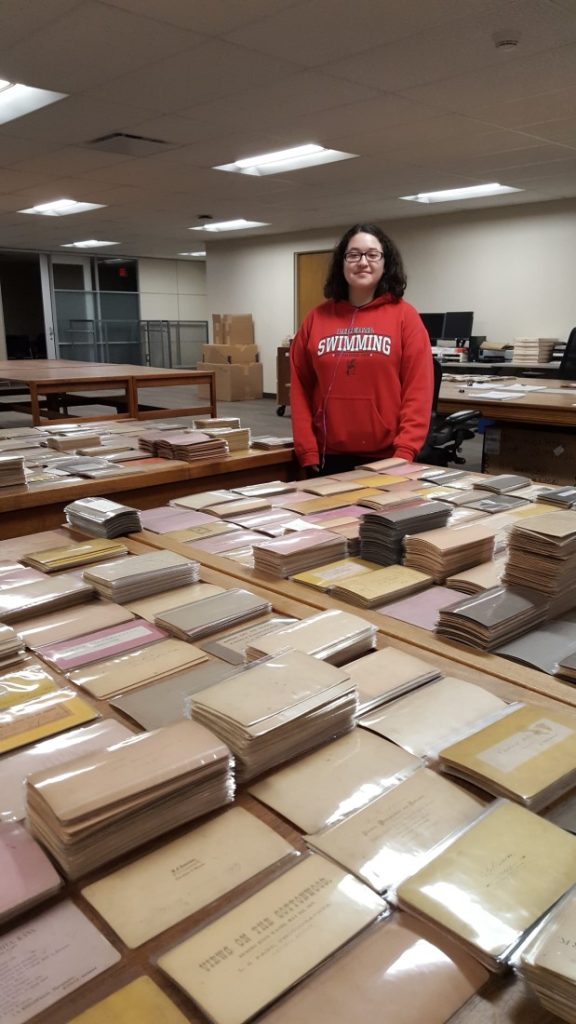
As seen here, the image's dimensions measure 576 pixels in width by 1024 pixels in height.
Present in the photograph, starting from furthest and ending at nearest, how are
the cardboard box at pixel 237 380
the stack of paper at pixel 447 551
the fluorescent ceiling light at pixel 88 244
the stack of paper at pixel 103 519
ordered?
the fluorescent ceiling light at pixel 88 244, the cardboard box at pixel 237 380, the stack of paper at pixel 103 519, the stack of paper at pixel 447 551

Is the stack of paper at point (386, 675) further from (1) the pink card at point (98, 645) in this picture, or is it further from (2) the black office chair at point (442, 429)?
(2) the black office chair at point (442, 429)

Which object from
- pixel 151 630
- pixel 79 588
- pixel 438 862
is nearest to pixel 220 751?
pixel 438 862

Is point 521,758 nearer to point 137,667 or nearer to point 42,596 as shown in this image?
point 137,667

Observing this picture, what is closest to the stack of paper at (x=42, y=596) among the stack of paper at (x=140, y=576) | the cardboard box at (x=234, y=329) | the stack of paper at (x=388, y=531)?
the stack of paper at (x=140, y=576)

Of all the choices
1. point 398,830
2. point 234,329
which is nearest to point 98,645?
point 398,830

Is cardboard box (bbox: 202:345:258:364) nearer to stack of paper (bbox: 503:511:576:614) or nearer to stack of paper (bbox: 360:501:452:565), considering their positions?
stack of paper (bbox: 360:501:452:565)

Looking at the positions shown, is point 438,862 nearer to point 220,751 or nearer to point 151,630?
point 220,751

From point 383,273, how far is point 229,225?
27.4 ft

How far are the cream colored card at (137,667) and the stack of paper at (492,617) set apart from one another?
17.1 inches

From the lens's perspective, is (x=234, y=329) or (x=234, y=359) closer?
(x=234, y=359)

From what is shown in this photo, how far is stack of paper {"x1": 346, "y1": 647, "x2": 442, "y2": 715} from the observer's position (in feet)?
3.44

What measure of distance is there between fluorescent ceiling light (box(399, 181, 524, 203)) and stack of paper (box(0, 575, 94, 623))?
7.04 m

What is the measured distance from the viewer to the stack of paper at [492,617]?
3.97 ft

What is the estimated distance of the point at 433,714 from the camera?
1012 mm
